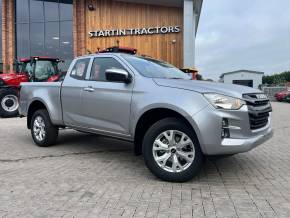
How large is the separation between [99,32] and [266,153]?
749 inches

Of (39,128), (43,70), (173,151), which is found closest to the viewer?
(173,151)

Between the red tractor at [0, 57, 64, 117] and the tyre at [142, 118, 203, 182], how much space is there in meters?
9.68

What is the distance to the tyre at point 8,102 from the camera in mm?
14305

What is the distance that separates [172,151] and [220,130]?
0.75 metres

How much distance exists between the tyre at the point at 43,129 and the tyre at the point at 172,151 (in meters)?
2.97

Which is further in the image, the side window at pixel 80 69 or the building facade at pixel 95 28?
the building facade at pixel 95 28

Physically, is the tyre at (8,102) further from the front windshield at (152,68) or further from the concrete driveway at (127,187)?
the front windshield at (152,68)

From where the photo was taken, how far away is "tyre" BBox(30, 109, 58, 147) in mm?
7461

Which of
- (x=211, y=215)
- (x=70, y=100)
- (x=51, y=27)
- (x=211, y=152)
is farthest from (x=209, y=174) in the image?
(x=51, y=27)

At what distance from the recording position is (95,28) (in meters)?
24.5

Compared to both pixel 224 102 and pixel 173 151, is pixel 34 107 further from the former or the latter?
pixel 224 102

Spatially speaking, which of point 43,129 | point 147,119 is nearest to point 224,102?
point 147,119

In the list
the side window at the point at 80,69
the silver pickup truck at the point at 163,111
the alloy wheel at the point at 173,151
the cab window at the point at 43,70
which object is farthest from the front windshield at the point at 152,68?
the cab window at the point at 43,70

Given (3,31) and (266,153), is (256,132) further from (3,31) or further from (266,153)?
(3,31)
